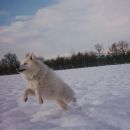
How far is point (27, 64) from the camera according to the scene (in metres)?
6.21

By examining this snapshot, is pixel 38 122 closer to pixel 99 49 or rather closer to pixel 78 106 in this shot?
pixel 78 106

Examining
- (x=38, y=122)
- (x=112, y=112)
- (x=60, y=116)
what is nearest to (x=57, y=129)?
(x=38, y=122)

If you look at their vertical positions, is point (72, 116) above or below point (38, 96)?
below

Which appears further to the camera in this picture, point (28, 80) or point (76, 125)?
point (28, 80)

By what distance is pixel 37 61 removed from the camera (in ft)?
21.0

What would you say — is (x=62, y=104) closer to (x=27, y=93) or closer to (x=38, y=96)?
(x=38, y=96)

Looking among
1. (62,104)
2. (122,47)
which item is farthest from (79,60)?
(62,104)

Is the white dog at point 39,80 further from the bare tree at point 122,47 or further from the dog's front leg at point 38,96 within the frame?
the bare tree at point 122,47

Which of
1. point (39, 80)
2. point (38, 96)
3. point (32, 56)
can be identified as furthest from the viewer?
point (32, 56)

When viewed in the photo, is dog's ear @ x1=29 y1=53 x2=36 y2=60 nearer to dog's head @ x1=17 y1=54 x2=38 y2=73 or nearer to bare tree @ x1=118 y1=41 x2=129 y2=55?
dog's head @ x1=17 y1=54 x2=38 y2=73

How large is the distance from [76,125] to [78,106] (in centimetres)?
203

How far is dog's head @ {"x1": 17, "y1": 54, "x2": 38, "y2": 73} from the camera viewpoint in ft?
20.2

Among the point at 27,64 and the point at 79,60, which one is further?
the point at 79,60

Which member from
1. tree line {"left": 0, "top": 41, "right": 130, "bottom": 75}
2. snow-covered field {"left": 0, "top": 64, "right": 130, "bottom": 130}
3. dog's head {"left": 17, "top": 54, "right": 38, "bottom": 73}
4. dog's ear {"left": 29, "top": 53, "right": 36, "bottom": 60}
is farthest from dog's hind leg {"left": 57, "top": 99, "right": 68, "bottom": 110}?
tree line {"left": 0, "top": 41, "right": 130, "bottom": 75}
